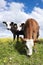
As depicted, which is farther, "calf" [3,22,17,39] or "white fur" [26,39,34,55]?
"calf" [3,22,17,39]

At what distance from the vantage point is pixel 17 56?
1662 centimetres

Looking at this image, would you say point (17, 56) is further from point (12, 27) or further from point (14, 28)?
point (12, 27)

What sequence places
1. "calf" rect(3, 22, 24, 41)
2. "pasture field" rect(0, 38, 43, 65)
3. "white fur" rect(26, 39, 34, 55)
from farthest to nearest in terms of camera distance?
"calf" rect(3, 22, 24, 41) → "white fur" rect(26, 39, 34, 55) → "pasture field" rect(0, 38, 43, 65)

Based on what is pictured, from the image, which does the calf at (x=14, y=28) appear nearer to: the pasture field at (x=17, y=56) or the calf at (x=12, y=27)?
the calf at (x=12, y=27)

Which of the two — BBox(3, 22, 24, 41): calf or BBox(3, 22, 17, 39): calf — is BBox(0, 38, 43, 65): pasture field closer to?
BBox(3, 22, 24, 41): calf

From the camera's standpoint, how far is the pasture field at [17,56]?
52.0 feet

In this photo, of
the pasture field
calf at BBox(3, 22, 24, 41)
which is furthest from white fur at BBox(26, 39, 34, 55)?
calf at BBox(3, 22, 24, 41)

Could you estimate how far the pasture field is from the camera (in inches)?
623

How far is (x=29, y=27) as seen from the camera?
18.1 meters

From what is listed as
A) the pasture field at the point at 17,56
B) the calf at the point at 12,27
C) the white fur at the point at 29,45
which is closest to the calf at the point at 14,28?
the calf at the point at 12,27

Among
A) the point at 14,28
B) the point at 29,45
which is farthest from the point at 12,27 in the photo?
the point at 29,45

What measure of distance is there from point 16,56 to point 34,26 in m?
3.08

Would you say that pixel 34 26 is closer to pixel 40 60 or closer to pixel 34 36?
pixel 34 36

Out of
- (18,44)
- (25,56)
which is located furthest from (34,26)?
(25,56)
